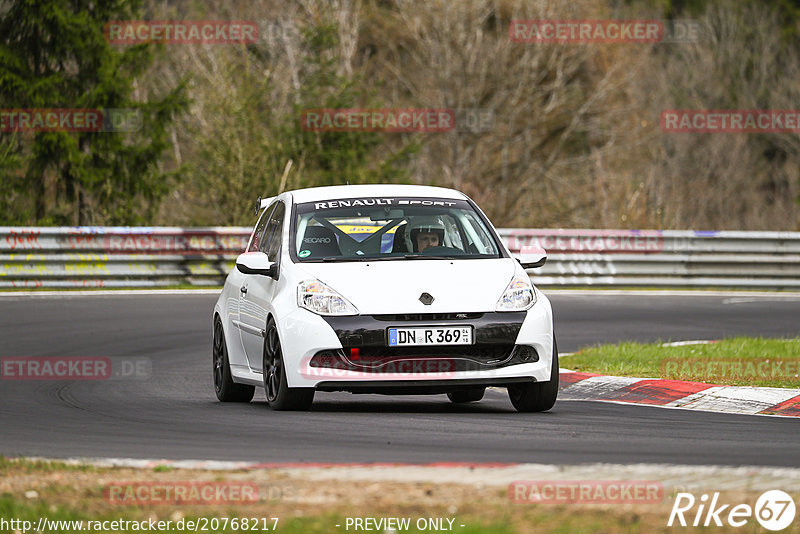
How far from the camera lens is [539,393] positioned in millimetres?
10086

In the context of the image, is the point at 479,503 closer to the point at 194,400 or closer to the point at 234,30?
the point at 194,400

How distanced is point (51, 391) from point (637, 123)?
35.6 metres

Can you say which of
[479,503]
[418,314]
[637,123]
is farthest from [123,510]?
[637,123]

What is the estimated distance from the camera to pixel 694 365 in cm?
1298

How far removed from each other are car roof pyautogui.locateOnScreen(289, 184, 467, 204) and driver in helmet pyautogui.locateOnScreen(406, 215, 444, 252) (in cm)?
39

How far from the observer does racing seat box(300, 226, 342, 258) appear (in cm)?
1052

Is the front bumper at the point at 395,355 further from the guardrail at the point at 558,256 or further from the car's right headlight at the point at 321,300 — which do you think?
the guardrail at the point at 558,256

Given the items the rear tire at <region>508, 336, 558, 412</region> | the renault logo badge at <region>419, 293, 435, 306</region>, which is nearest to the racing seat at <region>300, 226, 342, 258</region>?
the renault logo badge at <region>419, 293, 435, 306</region>

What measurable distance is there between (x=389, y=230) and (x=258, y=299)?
1065 millimetres

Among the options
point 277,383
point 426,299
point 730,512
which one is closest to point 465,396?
point 277,383

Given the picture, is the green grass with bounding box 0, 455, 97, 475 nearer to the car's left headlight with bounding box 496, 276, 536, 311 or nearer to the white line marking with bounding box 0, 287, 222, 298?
the car's left headlight with bounding box 496, 276, 536, 311

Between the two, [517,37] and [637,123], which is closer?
[517,37]

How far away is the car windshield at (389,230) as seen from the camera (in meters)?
10.6

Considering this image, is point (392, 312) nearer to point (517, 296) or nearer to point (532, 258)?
point (517, 296)
